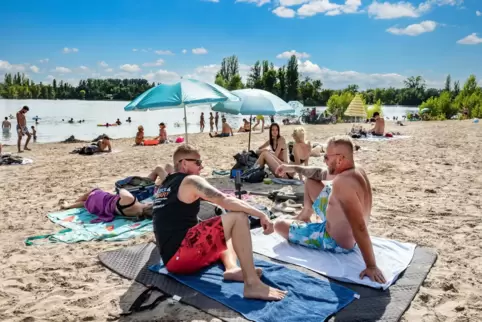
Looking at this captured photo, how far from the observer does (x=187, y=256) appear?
2881 millimetres

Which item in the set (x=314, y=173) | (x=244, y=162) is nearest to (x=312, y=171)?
(x=314, y=173)

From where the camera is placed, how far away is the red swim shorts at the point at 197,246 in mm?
2846

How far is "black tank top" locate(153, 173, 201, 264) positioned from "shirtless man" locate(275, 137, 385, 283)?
108cm

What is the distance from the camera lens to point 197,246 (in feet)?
9.41

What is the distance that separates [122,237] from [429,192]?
181 inches

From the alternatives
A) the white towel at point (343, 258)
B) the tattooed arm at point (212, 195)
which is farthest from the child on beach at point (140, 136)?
the tattooed arm at point (212, 195)

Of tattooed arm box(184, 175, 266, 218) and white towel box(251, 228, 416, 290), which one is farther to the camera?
white towel box(251, 228, 416, 290)

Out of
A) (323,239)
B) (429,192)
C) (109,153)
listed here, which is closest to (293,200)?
(323,239)

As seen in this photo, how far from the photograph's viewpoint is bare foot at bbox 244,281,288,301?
262 centimetres

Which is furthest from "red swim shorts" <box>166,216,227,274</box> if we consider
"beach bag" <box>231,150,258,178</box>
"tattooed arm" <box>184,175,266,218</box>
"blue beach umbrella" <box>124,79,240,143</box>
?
"beach bag" <box>231,150,258,178</box>

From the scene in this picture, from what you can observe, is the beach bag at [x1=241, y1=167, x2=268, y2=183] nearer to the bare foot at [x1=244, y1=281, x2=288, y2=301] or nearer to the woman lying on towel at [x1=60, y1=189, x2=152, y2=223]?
the woman lying on towel at [x1=60, y1=189, x2=152, y2=223]

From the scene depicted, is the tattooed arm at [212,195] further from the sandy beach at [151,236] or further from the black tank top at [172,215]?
the sandy beach at [151,236]

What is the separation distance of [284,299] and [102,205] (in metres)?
2.99

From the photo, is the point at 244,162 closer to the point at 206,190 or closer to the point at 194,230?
the point at 194,230
